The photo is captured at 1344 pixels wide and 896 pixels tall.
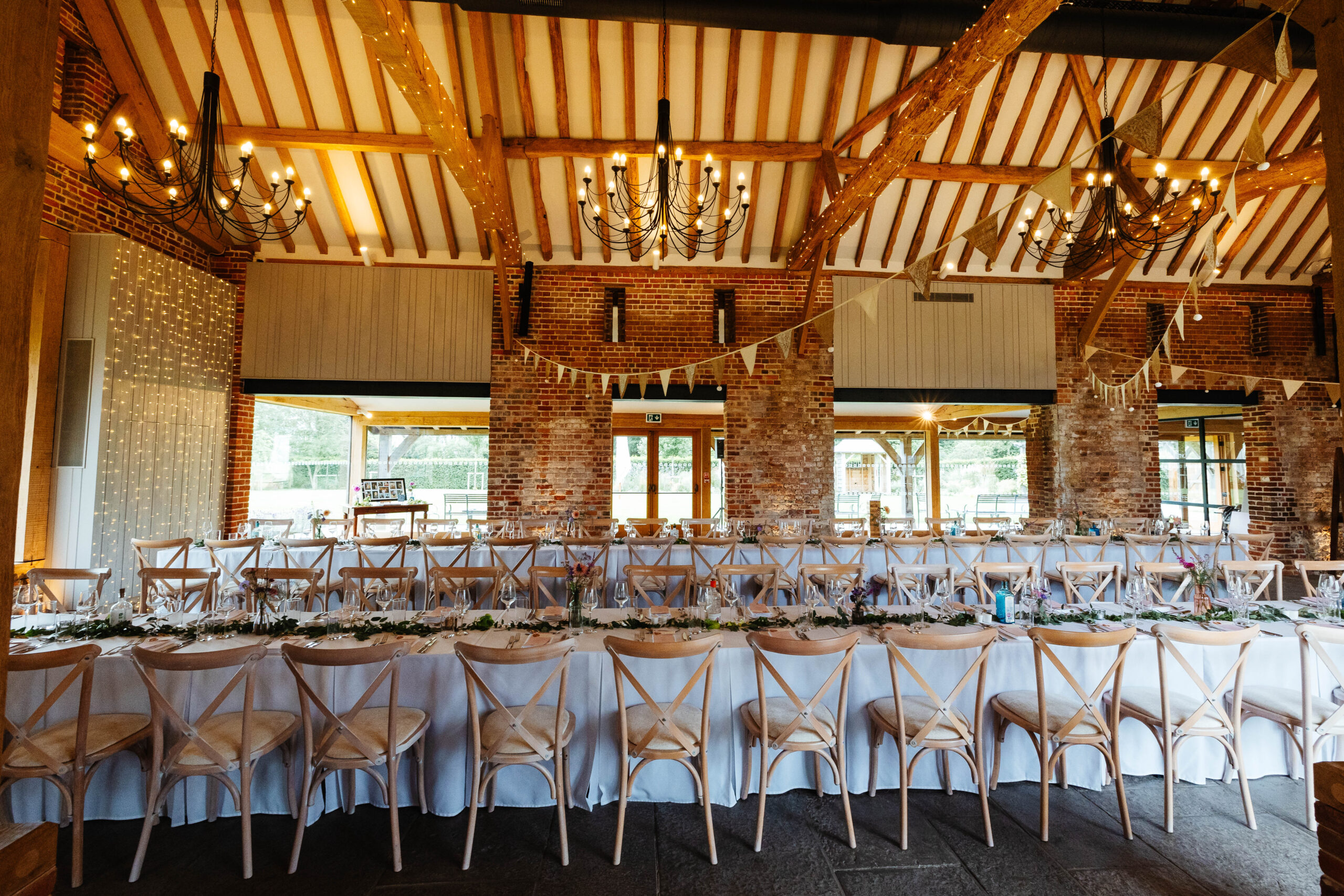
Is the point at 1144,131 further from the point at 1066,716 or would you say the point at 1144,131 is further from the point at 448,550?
the point at 448,550

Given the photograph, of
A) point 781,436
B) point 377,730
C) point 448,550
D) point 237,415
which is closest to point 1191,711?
point 377,730

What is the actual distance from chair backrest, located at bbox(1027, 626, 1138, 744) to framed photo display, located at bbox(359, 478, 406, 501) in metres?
8.48

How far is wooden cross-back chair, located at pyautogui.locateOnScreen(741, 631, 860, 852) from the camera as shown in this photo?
8.58 feet

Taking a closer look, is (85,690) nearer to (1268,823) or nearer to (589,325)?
(1268,823)

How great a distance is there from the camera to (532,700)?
2.64 meters

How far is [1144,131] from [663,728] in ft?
15.6

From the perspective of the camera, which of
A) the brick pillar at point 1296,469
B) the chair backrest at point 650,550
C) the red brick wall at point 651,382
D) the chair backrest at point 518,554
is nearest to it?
the chair backrest at point 518,554

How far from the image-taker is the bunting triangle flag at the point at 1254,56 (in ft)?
10.3

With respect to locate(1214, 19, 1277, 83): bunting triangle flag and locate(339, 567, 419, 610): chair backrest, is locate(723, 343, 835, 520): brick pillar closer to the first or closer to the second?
locate(339, 567, 419, 610): chair backrest

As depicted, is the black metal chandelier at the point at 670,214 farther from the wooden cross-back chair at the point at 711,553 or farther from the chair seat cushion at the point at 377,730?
the chair seat cushion at the point at 377,730

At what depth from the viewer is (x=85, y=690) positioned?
7.96ft

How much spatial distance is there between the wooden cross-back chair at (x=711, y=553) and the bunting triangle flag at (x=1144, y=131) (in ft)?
13.9

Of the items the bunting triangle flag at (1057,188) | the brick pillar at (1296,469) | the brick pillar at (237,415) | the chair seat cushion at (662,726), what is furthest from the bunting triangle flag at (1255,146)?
the brick pillar at (237,415)

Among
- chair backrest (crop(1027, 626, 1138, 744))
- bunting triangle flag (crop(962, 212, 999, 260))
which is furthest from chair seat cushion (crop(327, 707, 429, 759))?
bunting triangle flag (crop(962, 212, 999, 260))
